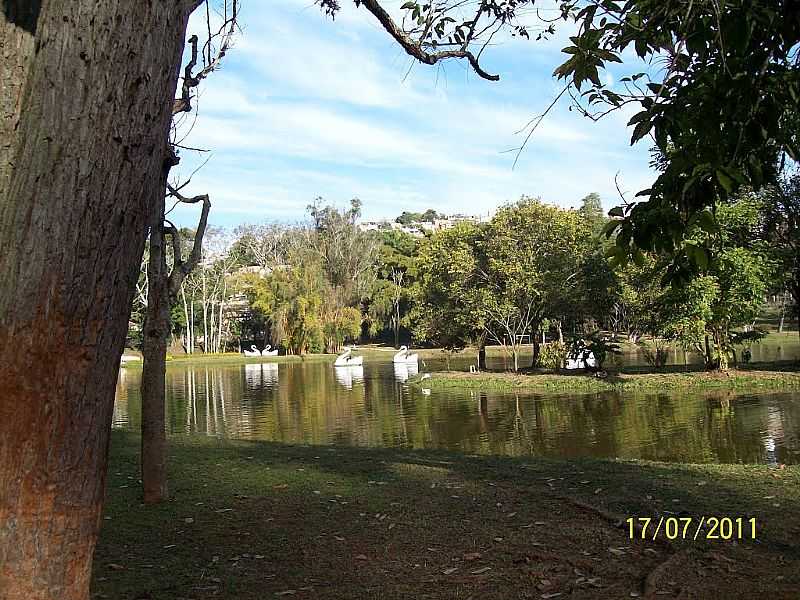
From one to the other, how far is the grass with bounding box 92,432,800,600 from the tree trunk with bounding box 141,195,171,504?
285 millimetres

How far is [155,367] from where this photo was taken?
6.11 meters

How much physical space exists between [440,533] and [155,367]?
265 centimetres

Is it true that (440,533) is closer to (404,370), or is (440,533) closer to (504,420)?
(504,420)

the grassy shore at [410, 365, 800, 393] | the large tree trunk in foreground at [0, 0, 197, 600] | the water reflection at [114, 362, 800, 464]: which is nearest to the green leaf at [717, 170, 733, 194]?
the large tree trunk in foreground at [0, 0, 197, 600]

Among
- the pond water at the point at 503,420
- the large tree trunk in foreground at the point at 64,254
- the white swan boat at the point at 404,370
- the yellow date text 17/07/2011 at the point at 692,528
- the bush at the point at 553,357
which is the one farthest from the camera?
the white swan boat at the point at 404,370

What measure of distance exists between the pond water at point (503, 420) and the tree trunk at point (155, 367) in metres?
6.68

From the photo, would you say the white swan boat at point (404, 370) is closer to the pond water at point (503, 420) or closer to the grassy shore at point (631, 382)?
the pond water at point (503, 420)

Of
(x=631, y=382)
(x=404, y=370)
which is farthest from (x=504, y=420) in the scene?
(x=404, y=370)

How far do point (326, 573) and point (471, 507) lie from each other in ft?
5.87

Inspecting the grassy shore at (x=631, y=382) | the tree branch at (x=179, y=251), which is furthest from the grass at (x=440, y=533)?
the grassy shore at (x=631, y=382)

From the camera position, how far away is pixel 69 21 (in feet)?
5.90

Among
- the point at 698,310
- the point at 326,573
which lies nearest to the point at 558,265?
the point at 698,310

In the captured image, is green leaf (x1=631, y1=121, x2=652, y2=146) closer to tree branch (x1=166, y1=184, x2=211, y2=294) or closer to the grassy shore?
tree branch (x1=166, y1=184, x2=211, y2=294)

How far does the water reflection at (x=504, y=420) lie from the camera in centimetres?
1221
